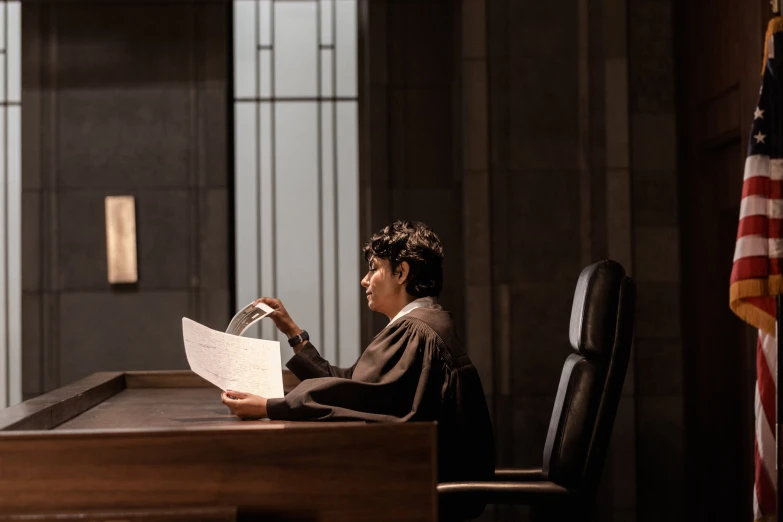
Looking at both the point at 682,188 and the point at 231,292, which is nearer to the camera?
the point at 682,188

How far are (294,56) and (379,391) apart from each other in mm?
4073

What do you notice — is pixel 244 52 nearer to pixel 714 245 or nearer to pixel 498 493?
pixel 714 245

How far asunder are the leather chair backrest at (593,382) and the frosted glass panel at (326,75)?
374 cm

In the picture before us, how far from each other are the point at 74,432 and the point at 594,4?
429cm

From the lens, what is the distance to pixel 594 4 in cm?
500

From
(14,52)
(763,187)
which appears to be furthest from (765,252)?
(14,52)

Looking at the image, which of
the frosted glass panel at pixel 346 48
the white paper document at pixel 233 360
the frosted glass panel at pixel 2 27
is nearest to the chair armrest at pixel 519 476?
the white paper document at pixel 233 360

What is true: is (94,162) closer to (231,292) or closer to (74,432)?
(231,292)

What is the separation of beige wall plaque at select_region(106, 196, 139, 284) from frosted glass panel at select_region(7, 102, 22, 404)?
0.70 m

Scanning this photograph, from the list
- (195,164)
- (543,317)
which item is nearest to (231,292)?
(195,164)

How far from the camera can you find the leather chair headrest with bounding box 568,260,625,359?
92.7 inches

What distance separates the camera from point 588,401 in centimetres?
234

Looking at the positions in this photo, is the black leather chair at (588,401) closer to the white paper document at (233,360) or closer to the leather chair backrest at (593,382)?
the leather chair backrest at (593,382)

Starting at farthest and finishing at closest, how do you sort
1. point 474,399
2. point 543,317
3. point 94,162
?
point 94,162 → point 543,317 → point 474,399
